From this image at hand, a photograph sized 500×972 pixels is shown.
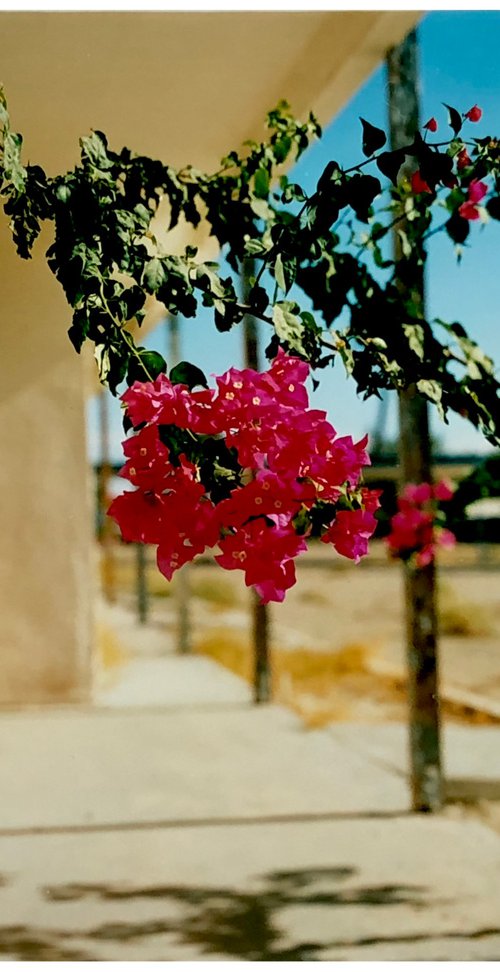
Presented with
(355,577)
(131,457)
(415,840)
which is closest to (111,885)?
(415,840)

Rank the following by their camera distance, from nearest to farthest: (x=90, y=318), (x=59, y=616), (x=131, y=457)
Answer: (x=131, y=457) → (x=90, y=318) → (x=59, y=616)

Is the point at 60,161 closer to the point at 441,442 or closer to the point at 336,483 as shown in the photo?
the point at 336,483

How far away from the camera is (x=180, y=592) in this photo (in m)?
8.12

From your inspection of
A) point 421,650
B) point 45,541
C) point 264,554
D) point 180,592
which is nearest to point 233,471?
point 264,554

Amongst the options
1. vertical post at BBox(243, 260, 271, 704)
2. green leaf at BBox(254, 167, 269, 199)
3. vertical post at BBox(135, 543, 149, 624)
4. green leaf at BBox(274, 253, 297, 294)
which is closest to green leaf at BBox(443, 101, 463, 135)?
green leaf at BBox(274, 253, 297, 294)

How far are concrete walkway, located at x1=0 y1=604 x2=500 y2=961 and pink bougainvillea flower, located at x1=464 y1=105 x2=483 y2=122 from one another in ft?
5.95

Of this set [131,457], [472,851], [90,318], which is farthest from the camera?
[472,851]

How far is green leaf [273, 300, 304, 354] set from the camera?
180 centimetres

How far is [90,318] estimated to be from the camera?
163cm

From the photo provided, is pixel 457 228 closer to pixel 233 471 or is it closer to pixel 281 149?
pixel 281 149

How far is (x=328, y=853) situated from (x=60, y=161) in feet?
6.95

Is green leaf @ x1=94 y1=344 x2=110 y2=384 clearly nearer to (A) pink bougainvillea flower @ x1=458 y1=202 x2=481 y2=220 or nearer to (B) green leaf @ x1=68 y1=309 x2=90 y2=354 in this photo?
(B) green leaf @ x1=68 y1=309 x2=90 y2=354

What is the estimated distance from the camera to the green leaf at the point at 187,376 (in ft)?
5.29

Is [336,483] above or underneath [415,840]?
above
